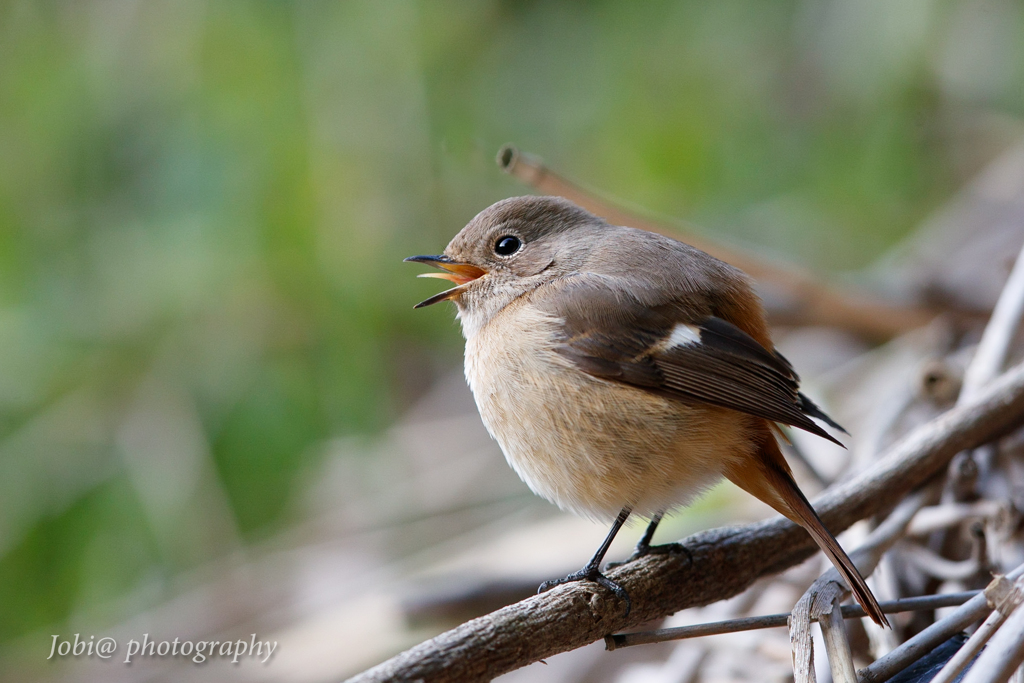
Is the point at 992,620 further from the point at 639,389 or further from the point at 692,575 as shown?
the point at 639,389

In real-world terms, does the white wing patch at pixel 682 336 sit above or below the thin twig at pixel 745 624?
above

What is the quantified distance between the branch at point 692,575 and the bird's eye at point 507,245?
3.47ft

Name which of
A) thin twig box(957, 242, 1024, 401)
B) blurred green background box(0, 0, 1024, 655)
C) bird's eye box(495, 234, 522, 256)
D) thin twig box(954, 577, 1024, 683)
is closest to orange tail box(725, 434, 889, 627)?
thin twig box(954, 577, 1024, 683)

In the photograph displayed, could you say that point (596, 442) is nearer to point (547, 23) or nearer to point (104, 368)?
point (104, 368)

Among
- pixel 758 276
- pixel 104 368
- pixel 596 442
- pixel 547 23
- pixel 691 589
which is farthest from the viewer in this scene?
pixel 547 23

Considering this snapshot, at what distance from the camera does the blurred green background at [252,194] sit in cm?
415

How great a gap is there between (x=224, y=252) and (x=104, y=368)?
849 millimetres

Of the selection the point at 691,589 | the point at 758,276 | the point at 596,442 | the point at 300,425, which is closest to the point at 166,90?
the point at 300,425

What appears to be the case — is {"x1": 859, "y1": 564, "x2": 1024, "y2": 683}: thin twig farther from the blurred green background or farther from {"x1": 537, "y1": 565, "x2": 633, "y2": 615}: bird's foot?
the blurred green background

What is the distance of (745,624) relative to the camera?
65.9 inches

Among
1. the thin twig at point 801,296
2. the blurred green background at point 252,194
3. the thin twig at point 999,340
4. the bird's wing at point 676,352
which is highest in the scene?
the blurred green background at point 252,194

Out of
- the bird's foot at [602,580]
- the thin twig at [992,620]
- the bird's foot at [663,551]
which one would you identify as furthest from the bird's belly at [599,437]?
the thin twig at [992,620]

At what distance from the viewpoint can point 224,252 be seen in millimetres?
4422

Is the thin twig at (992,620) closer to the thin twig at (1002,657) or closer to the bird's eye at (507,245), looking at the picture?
the thin twig at (1002,657)
